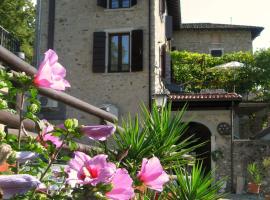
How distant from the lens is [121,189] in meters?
1.16

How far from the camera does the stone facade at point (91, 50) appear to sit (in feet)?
47.3

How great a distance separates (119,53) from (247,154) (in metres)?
5.36

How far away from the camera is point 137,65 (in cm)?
1422

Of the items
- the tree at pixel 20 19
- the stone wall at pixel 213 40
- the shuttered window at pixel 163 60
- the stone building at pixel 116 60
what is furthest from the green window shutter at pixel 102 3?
the stone wall at pixel 213 40

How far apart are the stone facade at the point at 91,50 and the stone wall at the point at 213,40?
423 inches

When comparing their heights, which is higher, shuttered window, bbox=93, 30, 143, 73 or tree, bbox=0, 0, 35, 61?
tree, bbox=0, 0, 35, 61

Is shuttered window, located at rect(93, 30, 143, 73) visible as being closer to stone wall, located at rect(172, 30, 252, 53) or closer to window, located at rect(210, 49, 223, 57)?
stone wall, located at rect(172, 30, 252, 53)

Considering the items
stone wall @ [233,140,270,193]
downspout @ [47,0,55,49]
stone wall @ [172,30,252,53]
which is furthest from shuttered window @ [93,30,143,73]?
stone wall @ [172,30,252,53]

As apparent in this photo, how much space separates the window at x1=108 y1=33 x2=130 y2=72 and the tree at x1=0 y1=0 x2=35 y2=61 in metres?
10.2

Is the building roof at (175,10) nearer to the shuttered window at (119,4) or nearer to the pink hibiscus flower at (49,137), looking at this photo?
the shuttered window at (119,4)

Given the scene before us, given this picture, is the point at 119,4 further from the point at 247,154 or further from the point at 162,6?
the point at 247,154

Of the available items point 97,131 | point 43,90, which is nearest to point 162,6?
point 43,90

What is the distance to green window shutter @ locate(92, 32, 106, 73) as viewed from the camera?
14.5 metres

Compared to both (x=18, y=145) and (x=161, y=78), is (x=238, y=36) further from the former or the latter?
(x=18, y=145)
